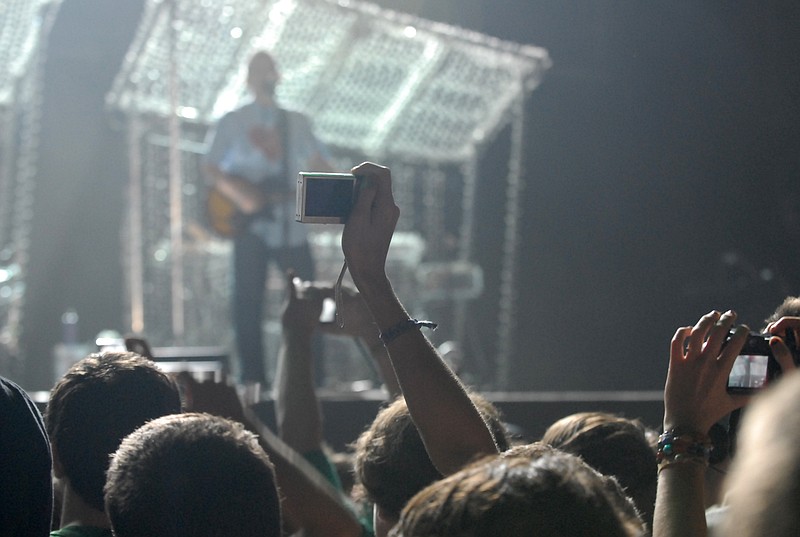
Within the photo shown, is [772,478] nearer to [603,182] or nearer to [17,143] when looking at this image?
[603,182]

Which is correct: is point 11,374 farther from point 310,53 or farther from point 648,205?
point 648,205

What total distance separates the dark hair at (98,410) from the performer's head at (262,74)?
11.8 ft

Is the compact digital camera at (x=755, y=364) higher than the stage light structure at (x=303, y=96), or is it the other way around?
the stage light structure at (x=303, y=96)

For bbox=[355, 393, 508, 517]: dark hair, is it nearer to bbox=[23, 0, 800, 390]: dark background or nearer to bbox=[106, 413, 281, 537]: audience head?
bbox=[106, 413, 281, 537]: audience head

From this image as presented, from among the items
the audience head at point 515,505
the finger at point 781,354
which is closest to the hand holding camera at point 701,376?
the finger at point 781,354

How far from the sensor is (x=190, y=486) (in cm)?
145

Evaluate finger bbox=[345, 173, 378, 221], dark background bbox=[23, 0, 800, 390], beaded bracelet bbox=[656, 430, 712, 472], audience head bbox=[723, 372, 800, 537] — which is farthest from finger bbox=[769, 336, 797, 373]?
dark background bbox=[23, 0, 800, 390]

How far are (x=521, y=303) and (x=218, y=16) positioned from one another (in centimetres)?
282

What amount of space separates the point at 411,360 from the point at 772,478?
34.8 inches

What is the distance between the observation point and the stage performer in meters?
5.33

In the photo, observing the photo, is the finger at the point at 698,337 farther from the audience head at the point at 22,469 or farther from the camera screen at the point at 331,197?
the audience head at the point at 22,469

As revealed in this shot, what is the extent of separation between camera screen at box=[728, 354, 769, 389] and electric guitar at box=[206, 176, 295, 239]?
150 inches

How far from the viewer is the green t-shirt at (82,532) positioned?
1.74 meters

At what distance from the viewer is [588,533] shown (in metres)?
1.03
